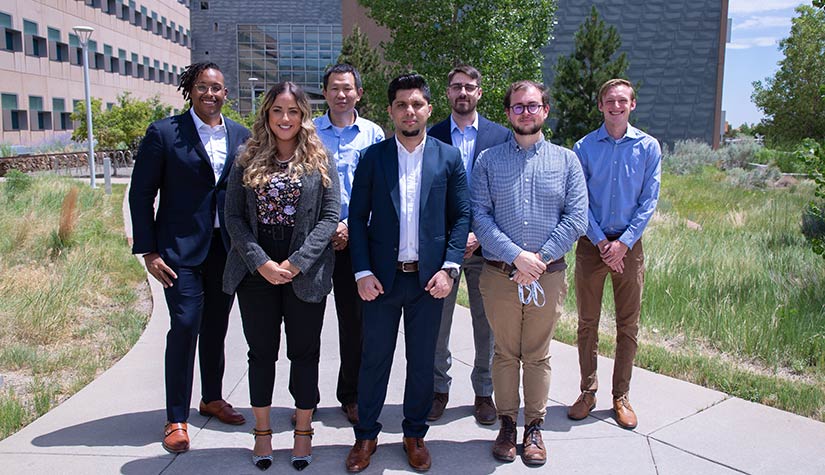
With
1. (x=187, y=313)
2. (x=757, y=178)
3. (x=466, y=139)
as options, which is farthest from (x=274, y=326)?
(x=757, y=178)

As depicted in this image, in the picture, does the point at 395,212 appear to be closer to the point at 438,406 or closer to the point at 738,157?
the point at 438,406

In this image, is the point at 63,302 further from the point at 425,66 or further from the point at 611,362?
the point at 425,66

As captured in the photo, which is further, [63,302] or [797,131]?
[797,131]

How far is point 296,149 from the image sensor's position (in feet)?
12.7

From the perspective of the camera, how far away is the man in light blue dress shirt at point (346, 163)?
4410mm

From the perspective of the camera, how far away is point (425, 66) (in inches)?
484

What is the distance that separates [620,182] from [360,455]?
236cm

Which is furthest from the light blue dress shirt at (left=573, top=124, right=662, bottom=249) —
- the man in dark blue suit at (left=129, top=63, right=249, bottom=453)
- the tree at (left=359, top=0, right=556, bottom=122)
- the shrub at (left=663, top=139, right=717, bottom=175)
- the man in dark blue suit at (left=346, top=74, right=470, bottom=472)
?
the shrub at (left=663, top=139, right=717, bottom=175)

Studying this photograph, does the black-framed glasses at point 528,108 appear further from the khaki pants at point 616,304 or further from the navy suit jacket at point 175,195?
the navy suit jacket at point 175,195

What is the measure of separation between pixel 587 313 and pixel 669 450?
99cm

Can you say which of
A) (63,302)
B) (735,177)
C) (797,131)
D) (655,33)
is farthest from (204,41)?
(63,302)

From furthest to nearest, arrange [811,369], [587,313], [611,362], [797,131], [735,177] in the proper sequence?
[797,131] → [735,177] → [611,362] → [811,369] → [587,313]

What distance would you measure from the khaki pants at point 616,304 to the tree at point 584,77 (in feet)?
65.8

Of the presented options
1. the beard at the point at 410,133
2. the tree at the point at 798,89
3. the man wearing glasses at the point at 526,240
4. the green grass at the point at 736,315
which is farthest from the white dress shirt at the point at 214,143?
the tree at the point at 798,89
